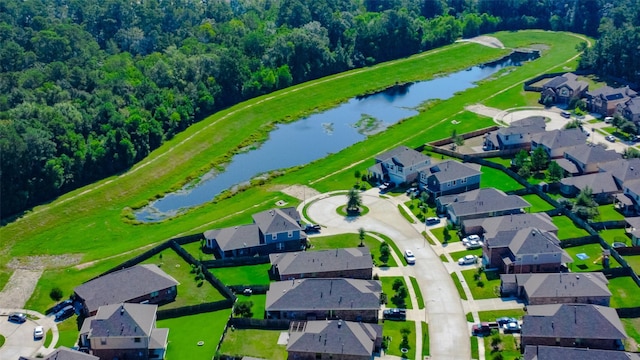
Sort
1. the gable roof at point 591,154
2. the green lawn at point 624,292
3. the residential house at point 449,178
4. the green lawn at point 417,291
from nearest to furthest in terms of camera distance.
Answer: the green lawn at point 624,292, the green lawn at point 417,291, the residential house at point 449,178, the gable roof at point 591,154

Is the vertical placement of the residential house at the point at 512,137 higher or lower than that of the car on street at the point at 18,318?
lower

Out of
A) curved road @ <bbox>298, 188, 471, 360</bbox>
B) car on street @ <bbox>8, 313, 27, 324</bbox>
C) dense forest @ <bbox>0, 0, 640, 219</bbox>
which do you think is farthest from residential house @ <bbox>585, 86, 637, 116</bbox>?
car on street @ <bbox>8, 313, 27, 324</bbox>

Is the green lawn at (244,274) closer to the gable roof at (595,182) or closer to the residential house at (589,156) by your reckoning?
the gable roof at (595,182)

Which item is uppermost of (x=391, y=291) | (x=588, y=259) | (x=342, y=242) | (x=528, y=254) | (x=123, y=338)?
(x=123, y=338)

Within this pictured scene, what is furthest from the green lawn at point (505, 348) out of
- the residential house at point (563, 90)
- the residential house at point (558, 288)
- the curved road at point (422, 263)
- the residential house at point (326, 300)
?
the residential house at point (563, 90)

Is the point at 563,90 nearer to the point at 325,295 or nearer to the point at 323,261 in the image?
the point at 323,261

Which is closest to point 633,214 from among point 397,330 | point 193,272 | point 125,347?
point 397,330

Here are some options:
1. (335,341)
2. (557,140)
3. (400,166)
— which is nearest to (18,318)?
(335,341)
